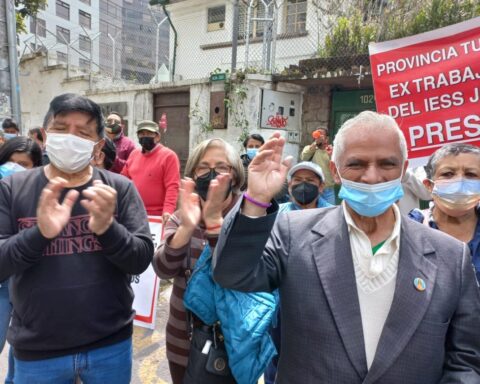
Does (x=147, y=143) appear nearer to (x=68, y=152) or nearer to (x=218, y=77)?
(x=68, y=152)

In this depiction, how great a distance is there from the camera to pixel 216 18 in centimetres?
1261

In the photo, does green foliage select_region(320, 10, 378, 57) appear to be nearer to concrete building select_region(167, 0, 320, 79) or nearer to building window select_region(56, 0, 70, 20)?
concrete building select_region(167, 0, 320, 79)

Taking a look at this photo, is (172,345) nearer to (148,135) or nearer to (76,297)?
(76,297)

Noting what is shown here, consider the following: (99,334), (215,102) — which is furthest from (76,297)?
(215,102)

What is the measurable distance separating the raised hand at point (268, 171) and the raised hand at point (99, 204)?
23.0 inches

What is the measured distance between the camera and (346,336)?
127 centimetres

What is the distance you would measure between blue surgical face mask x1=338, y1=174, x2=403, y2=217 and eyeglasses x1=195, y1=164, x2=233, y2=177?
75 cm

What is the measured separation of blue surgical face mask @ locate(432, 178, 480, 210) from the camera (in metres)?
2.04

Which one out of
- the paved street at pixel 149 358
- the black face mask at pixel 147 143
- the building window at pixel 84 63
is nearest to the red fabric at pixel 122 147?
the black face mask at pixel 147 143

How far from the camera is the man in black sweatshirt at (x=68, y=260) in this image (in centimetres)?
147

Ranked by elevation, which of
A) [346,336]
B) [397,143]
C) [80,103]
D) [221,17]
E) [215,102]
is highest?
[221,17]

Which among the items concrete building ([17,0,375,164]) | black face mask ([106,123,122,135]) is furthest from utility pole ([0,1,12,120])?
concrete building ([17,0,375,164])

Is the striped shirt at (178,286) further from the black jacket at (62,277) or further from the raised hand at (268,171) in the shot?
the raised hand at (268,171)

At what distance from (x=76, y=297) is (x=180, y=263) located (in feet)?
1.54
